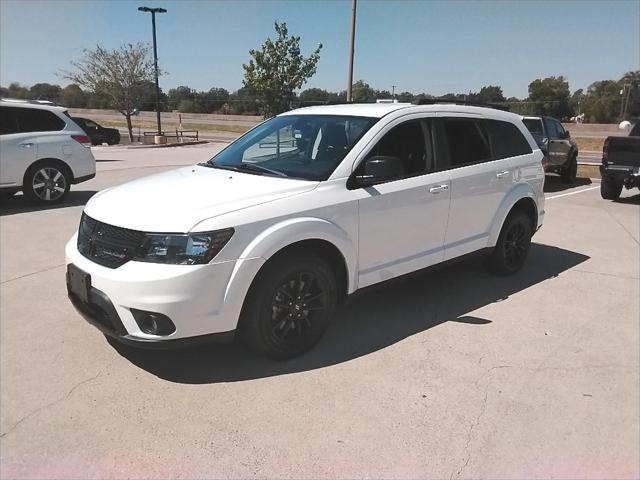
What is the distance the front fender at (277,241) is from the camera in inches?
126

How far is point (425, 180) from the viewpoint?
4332 millimetres

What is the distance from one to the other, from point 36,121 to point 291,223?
7.43 meters

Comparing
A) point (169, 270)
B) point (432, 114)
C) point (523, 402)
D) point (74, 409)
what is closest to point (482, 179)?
point (432, 114)

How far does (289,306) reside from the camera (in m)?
3.54

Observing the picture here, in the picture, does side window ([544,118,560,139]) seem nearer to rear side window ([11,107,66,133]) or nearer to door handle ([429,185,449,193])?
door handle ([429,185,449,193])

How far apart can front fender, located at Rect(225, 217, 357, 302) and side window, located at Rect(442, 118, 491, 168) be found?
153 centimetres

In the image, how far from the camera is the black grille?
317 centimetres

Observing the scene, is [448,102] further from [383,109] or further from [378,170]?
[378,170]

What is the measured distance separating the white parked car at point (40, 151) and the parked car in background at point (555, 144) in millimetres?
9858

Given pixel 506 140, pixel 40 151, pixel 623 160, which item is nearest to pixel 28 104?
pixel 40 151

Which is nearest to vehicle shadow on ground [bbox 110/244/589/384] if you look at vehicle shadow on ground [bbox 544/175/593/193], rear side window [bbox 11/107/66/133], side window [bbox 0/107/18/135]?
side window [bbox 0/107/18/135]

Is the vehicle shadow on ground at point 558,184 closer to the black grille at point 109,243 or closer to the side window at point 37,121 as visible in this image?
Answer: the side window at point 37,121

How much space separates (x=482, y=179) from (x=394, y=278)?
1378 millimetres

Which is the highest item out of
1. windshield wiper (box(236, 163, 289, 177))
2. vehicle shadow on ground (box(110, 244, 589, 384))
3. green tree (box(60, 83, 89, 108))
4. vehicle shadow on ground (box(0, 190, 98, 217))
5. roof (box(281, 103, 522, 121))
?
green tree (box(60, 83, 89, 108))
